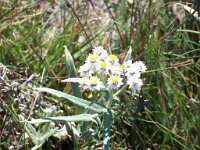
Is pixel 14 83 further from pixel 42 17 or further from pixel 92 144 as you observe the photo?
pixel 42 17

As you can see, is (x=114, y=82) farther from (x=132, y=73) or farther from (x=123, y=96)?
(x=123, y=96)

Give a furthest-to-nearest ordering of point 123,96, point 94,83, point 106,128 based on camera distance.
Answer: point 123,96 < point 106,128 < point 94,83

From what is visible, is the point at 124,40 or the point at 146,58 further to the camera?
the point at 124,40

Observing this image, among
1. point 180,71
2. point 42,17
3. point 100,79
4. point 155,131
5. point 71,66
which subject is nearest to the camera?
point 100,79


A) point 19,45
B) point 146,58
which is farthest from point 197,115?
point 19,45

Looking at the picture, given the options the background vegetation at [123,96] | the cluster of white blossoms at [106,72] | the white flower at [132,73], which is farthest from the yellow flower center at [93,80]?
the background vegetation at [123,96]

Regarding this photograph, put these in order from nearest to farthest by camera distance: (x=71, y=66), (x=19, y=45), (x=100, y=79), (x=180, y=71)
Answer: (x=100, y=79) → (x=71, y=66) → (x=180, y=71) → (x=19, y=45)

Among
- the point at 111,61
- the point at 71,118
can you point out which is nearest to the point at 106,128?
the point at 71,118

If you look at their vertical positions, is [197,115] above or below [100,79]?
below

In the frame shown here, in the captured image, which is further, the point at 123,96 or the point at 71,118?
the point at 123,96

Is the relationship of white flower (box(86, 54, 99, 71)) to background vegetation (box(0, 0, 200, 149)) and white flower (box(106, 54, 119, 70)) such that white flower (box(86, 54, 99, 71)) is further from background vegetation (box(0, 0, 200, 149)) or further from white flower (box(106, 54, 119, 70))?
background vegetation (box(0, 0, 200, 149))
